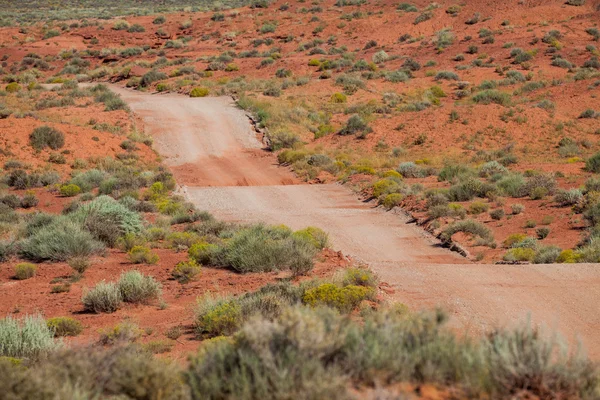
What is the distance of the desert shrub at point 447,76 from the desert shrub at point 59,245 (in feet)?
109

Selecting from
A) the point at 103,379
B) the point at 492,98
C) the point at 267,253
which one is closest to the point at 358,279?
the point at 267,253

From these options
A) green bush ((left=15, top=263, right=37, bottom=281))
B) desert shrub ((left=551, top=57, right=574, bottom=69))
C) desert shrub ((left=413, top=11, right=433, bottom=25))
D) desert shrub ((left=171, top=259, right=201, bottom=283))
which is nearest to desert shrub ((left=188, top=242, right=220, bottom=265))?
desert shrub ((left=171, top=259, right=201, bottom=283))

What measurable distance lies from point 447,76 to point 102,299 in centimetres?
3672

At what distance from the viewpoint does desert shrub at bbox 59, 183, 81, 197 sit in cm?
2286

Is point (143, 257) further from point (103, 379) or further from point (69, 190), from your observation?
point (103, 379)

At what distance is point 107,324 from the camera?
1049 centimetres

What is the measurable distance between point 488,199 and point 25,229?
45.7ft

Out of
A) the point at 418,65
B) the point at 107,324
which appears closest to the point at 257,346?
the point at 107,324

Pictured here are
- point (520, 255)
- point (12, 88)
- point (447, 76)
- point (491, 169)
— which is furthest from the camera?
point (447, 76)

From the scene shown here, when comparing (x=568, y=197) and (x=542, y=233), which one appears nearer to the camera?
(x=542, y=233)

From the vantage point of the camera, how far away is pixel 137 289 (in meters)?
11.6

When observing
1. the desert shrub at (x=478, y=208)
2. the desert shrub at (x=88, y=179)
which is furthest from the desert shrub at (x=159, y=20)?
the desert shrub at (x=478, y=208)

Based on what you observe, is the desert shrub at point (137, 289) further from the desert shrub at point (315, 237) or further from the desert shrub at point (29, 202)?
the desert shrub at point (29, 202)

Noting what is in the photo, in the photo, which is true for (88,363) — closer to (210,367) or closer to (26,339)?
(210,367)
